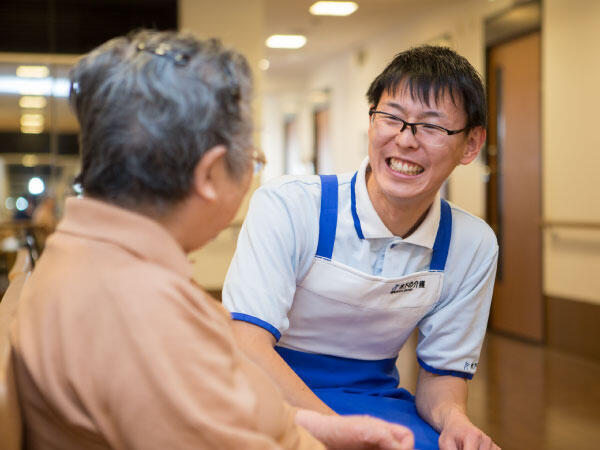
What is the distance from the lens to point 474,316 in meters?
1.71

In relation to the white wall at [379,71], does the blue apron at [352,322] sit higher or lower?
lower

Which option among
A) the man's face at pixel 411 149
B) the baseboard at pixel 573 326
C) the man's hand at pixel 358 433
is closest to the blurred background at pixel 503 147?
the baseboard at pixel 573 326

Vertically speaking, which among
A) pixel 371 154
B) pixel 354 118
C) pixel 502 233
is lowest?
pixel 502 233

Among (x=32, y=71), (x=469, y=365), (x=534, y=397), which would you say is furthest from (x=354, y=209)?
(x=32, y=71)

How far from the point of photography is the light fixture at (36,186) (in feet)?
25.5

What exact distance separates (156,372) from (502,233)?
6.30 metres

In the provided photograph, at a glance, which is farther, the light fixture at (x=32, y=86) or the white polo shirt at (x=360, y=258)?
the light fixture at (x=32, y=86)

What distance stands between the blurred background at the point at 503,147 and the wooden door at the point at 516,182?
0.05ft

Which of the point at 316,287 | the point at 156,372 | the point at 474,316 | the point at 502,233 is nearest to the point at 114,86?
the point at 156,372

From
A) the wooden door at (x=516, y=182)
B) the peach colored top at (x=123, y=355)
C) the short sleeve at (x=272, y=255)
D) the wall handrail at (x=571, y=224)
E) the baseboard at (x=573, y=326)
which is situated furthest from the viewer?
the wooden door at (x=516, y=182)

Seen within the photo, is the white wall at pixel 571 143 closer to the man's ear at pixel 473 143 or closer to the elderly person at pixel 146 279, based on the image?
the man's ear at pixel 473 143

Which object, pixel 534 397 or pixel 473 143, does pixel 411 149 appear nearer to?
pixel 473 143

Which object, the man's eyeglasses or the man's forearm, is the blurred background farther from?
the man's eyeglasses

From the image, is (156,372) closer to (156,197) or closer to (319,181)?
(156,197)
